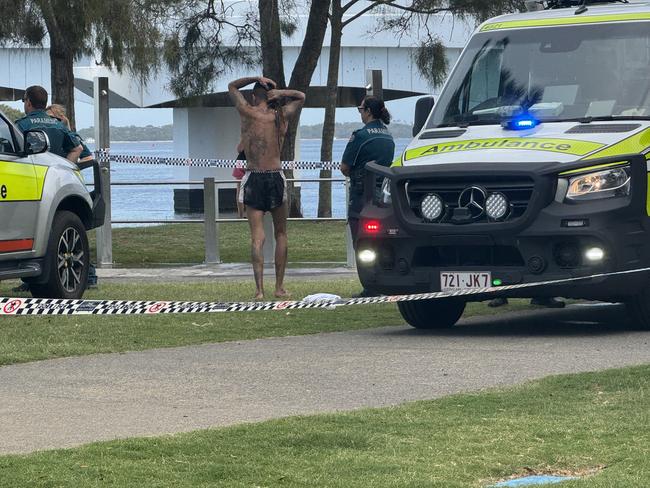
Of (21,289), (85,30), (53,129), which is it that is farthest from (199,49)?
(21,289)

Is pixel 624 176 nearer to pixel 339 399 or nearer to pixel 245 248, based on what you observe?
pixel 339 399

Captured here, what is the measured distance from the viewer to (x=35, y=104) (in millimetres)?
14531

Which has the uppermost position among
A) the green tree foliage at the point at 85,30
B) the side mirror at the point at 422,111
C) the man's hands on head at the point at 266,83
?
the green tree foliage at the point at 85,30

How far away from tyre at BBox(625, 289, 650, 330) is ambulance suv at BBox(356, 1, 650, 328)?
12mm

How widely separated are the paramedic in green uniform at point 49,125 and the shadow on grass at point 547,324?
4.35 m

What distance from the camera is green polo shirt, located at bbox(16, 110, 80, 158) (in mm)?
14359

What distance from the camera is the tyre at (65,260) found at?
1313 centimetres

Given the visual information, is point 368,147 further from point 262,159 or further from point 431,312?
point 431,312

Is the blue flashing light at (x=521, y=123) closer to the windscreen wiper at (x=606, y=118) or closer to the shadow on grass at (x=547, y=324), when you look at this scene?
the windscreen wiper at (x=606, y=118)

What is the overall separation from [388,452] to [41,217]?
688 centimetres

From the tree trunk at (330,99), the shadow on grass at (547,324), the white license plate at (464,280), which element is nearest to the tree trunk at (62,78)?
the tree trunk at (330,99)

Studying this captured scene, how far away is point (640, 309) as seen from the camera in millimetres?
10859

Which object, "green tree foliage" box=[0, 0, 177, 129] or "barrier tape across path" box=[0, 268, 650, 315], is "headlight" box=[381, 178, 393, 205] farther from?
"green tree foliage" box=[0, 0, 177, 129]

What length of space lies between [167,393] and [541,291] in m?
3.25
